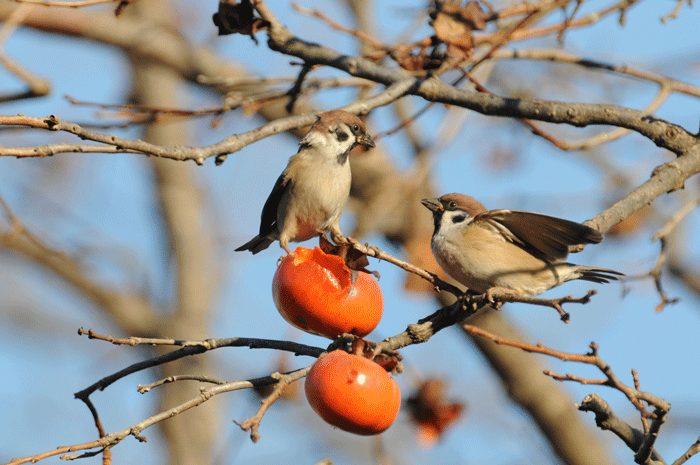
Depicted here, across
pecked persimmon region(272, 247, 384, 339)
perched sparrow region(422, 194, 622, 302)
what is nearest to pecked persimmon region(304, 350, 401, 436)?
pecked persimmon region(272, 247, 384, 339)

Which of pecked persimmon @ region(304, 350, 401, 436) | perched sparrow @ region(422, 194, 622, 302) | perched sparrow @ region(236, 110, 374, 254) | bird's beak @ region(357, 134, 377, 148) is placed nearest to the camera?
pecked persimmon @ region(304, 350, 401, 436)

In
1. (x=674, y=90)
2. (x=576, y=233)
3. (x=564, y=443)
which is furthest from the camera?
(x=564, y=443)

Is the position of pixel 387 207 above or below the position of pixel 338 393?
above

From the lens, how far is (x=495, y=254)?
2.96 metres

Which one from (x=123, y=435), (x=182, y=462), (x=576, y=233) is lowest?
(x=182, y=462)

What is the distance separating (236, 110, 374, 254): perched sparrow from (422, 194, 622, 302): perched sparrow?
83 cm

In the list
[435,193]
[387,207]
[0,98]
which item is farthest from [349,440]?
[0,98]

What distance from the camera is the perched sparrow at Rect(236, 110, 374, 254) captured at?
3.85 m

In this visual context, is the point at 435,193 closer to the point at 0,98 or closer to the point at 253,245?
the point at 253,245

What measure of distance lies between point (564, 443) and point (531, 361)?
625 millimetres

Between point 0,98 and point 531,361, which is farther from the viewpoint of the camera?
point 531,361

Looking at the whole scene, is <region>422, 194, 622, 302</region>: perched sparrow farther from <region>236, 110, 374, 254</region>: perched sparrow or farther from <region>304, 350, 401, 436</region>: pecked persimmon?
<region>304, 350, 401, 436</region>: pecked persimmon

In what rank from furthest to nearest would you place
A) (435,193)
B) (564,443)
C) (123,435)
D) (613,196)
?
1. (435,193)
2. (613,196)
3. (564,443)
4. (123,435)

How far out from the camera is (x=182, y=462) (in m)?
8.98
